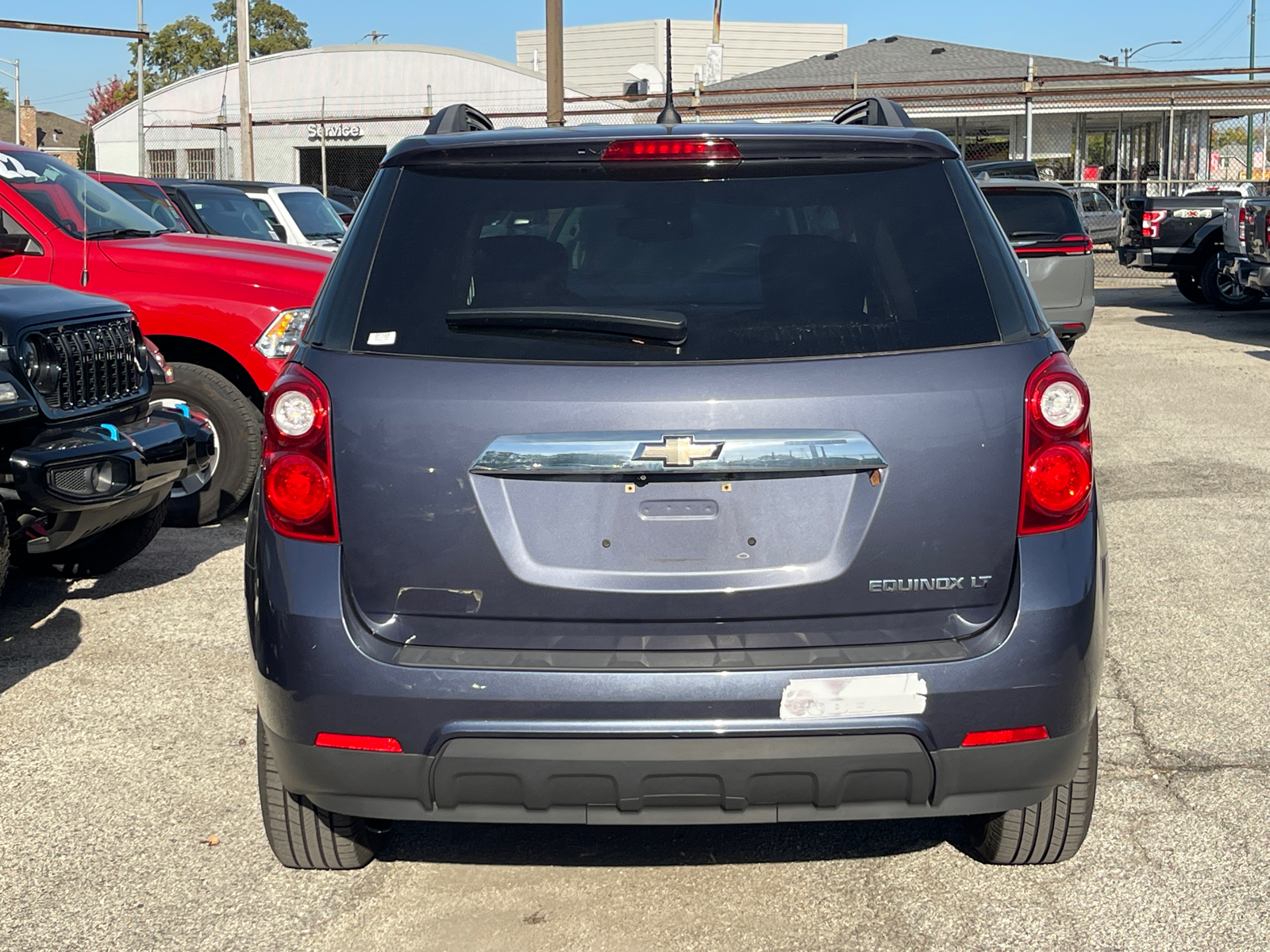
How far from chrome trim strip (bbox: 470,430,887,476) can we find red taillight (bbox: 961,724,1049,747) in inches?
22.5

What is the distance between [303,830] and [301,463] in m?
1.00

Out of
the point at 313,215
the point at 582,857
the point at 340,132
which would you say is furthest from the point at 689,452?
the point at 340,132

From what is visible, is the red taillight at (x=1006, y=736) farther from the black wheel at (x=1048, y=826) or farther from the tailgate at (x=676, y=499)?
the black wheel at (x=1048, y=826)

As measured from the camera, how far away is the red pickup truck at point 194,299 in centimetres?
735

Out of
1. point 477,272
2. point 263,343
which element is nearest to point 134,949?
point 477,272

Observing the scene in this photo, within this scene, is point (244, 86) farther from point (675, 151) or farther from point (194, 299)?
point (675, 151)

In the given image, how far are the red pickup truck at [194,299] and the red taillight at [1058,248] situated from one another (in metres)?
6.23

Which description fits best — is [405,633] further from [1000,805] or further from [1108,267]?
[1108,267]

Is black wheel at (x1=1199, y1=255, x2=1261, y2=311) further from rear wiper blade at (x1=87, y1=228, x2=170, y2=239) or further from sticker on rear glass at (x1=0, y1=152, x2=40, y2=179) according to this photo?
sticker on rear glass at (x1=0, y1=152, x2=40, y2=179)

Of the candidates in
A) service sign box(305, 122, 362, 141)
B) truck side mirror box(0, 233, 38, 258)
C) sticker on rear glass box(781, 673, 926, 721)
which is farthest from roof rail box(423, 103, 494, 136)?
service sign box(305, 122, 362, 141)

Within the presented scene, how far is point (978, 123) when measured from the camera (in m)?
37.3

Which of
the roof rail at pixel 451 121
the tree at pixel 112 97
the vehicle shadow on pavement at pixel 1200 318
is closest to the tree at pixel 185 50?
the tree at pixel 112 97

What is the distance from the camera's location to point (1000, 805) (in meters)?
2.89

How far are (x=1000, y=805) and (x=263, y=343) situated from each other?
17.6 feet
